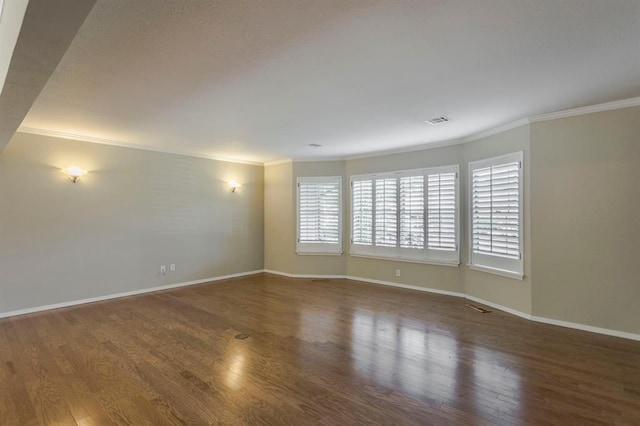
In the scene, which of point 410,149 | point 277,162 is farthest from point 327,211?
point 410,149

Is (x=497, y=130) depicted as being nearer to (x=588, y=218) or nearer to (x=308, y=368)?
(x=588, y=218)

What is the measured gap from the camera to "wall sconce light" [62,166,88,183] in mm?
4734

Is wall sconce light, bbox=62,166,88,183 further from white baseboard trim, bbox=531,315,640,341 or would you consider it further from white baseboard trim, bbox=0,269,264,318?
white baseboard trim, bbox=531,315,640,341

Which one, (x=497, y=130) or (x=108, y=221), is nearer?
(x=497, y=130)

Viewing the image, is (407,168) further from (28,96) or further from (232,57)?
(28,96)

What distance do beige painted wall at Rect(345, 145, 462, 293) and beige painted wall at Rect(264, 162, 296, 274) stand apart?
1293mm

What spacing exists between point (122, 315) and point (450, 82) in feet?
16.4

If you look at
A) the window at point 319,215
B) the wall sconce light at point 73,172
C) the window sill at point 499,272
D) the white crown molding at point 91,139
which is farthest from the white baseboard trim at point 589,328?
the wall sconce light at point 73,172

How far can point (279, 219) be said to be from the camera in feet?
23.7

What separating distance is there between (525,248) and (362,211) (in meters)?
2.99

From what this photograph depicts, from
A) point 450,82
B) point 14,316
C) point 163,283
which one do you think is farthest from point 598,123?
point 14,316

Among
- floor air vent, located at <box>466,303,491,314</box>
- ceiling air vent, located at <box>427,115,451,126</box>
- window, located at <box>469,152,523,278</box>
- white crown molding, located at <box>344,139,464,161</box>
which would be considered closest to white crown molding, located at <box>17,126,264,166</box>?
white crown molding, located at <box>344,139,464,161</box>

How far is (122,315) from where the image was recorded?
14.3 feet

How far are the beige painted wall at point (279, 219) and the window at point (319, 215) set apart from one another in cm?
23
